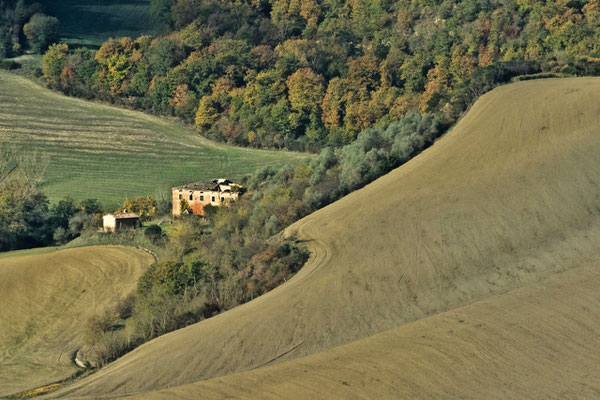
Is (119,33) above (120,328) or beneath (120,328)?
above

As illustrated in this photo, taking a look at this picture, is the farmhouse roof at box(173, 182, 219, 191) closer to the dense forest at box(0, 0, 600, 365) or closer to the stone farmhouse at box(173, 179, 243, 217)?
the stone farmhouse at box(173, 179, 243, 217)

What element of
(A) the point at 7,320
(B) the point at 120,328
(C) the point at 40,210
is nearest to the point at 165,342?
(B) the point at 120,328

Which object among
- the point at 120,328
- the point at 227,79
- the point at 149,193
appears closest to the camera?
the point at 120,328

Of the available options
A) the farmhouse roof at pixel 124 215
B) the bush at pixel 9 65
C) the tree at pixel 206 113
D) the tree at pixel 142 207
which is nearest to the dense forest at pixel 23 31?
→ the bush at pixel 9 65

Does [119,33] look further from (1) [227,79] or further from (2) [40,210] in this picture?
(2) [40,210]

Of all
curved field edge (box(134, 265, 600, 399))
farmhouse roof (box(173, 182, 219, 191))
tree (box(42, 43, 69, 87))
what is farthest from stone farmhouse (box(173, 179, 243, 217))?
tree (box(42, 43, 69, 87))
